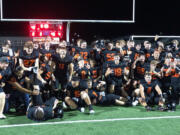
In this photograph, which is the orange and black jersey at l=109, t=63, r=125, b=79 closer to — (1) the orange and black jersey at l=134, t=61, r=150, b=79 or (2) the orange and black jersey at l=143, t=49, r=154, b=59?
(1) the orange and black jersey at l=134, t=61, r=150, b=79

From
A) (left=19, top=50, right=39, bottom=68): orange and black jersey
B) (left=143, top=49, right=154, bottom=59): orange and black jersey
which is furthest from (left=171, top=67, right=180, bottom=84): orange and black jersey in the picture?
(left=19, top=50, right=39, bottom=68): orange and black jersey

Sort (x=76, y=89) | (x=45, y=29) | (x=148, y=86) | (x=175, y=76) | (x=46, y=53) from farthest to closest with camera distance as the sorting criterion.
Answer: (x=45, y=29), (x=46, y=53), (x=175, y=76), (x=148, y=86), (x=76, y=89)

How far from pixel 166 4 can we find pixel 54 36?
726 cm

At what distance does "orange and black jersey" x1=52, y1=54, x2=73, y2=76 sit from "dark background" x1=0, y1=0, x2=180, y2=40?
5.87m

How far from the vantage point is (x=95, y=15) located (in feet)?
36.4

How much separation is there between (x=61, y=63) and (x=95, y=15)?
6.09 metres

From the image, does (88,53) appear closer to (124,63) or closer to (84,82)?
(124,63)

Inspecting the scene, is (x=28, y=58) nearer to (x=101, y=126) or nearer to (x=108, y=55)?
(x=108, y=55)

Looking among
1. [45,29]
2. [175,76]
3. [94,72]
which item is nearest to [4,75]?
[94,72]

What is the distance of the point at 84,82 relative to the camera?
16.4ft

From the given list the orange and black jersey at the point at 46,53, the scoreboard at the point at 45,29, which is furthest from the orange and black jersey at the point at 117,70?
the scoreboard at the point at 45,29

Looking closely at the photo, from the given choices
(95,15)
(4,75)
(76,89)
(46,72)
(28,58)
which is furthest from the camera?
(95,15)

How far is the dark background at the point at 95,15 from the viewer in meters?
11.2

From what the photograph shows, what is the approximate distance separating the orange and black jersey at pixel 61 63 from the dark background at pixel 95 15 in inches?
231
